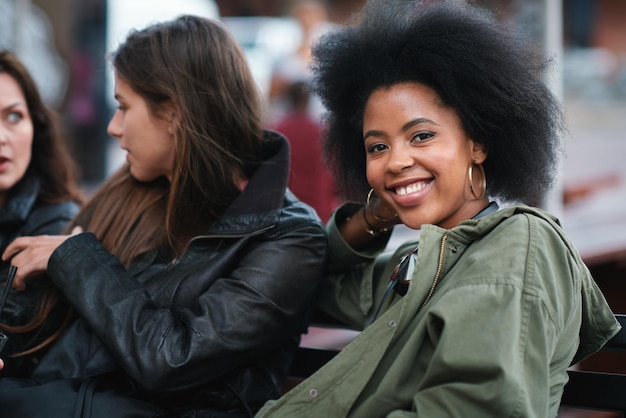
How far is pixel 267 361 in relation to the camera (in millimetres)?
2248

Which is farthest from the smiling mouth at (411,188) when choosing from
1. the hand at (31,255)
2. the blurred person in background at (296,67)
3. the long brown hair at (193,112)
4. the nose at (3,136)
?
the blurred person in background at (296,67)

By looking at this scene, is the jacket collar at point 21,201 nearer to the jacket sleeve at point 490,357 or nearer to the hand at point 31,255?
the hand at point 31,255

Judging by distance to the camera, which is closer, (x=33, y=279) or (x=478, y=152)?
(x=478, y=152)

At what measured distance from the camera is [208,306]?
206cm

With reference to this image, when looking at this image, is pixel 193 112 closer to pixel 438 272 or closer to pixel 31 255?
pixel 31 255

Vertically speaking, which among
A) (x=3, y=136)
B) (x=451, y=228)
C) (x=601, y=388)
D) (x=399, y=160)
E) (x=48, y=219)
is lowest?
(x=48, y=219)

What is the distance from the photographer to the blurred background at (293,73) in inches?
156

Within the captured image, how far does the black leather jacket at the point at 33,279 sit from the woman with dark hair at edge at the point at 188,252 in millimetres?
125

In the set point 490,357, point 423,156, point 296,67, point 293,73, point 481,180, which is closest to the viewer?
point 490,357

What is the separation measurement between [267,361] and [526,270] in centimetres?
92

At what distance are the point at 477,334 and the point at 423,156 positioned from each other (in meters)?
0.52

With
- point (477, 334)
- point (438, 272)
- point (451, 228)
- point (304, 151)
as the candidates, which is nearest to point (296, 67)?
point (304, 151)

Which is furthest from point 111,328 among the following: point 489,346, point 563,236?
point 563,236

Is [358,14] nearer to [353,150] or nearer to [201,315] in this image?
[353,150]
